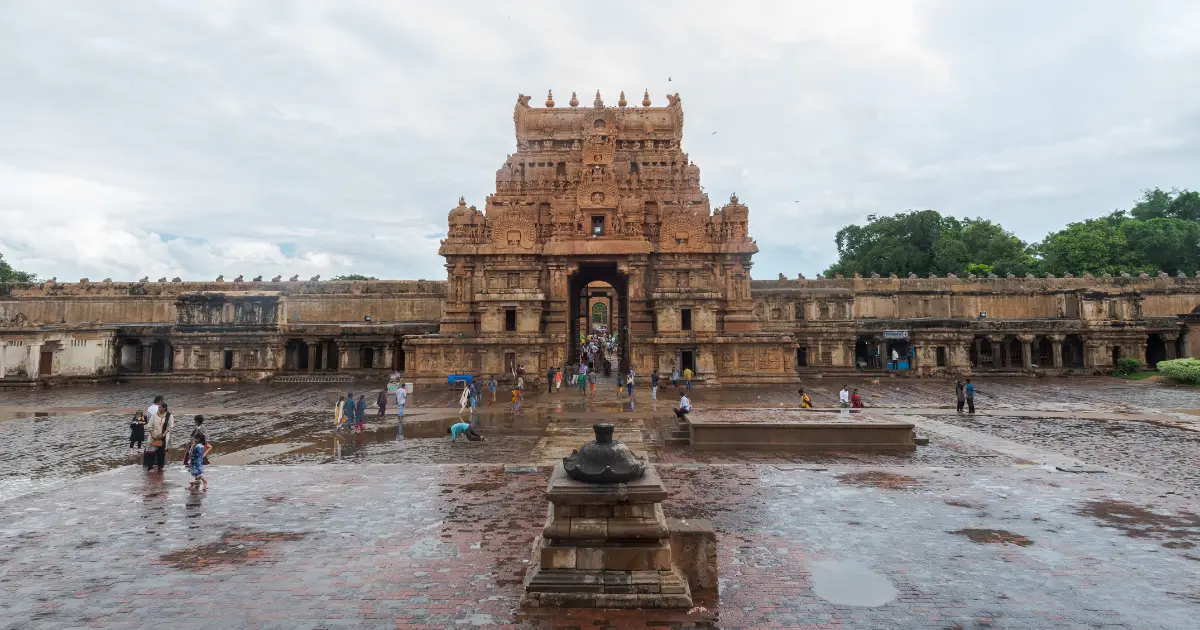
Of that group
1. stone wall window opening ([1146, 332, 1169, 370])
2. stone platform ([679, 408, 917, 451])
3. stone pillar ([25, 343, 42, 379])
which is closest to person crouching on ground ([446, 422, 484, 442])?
stone platform ([679, 408, 917, 451])

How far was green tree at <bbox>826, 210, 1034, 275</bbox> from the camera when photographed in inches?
2544

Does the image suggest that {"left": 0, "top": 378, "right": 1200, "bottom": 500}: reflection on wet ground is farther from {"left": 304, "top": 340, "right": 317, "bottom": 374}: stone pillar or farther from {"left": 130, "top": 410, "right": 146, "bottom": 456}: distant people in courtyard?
{"left": 304, "top": 340, "right": 317, "bottom": 374}: stone pillar

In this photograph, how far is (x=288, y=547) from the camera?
8.52 m

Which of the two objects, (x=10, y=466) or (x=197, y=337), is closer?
(x=10, y=466)

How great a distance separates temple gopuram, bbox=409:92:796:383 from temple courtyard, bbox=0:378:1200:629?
16.0 metres

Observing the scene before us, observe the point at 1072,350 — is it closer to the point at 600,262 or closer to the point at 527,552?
the point at 600,262

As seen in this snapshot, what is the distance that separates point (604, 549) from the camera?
672cm

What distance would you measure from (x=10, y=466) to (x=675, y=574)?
16.7 metres

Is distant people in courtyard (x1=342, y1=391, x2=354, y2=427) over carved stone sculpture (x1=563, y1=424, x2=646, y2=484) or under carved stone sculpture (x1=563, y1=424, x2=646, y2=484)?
under

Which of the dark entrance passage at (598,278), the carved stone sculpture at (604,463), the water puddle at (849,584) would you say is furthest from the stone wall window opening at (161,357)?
the water puddle at (849,584)

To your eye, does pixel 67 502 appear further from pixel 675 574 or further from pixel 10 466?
pixel 675 574

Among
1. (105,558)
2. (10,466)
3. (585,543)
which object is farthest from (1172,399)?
(10,466)

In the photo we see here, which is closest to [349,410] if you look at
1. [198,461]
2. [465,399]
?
[465,399]

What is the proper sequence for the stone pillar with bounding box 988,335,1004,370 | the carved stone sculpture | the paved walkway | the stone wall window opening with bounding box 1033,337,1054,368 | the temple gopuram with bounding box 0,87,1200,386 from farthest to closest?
the stone wall window opening with bounding box 1033,337,1054,368
the stone pillar with bounding box 988,335,1004,370
the temple gopuram with bounding box 0,87,1200,386
the carved stone sculpture
the paved walkway
